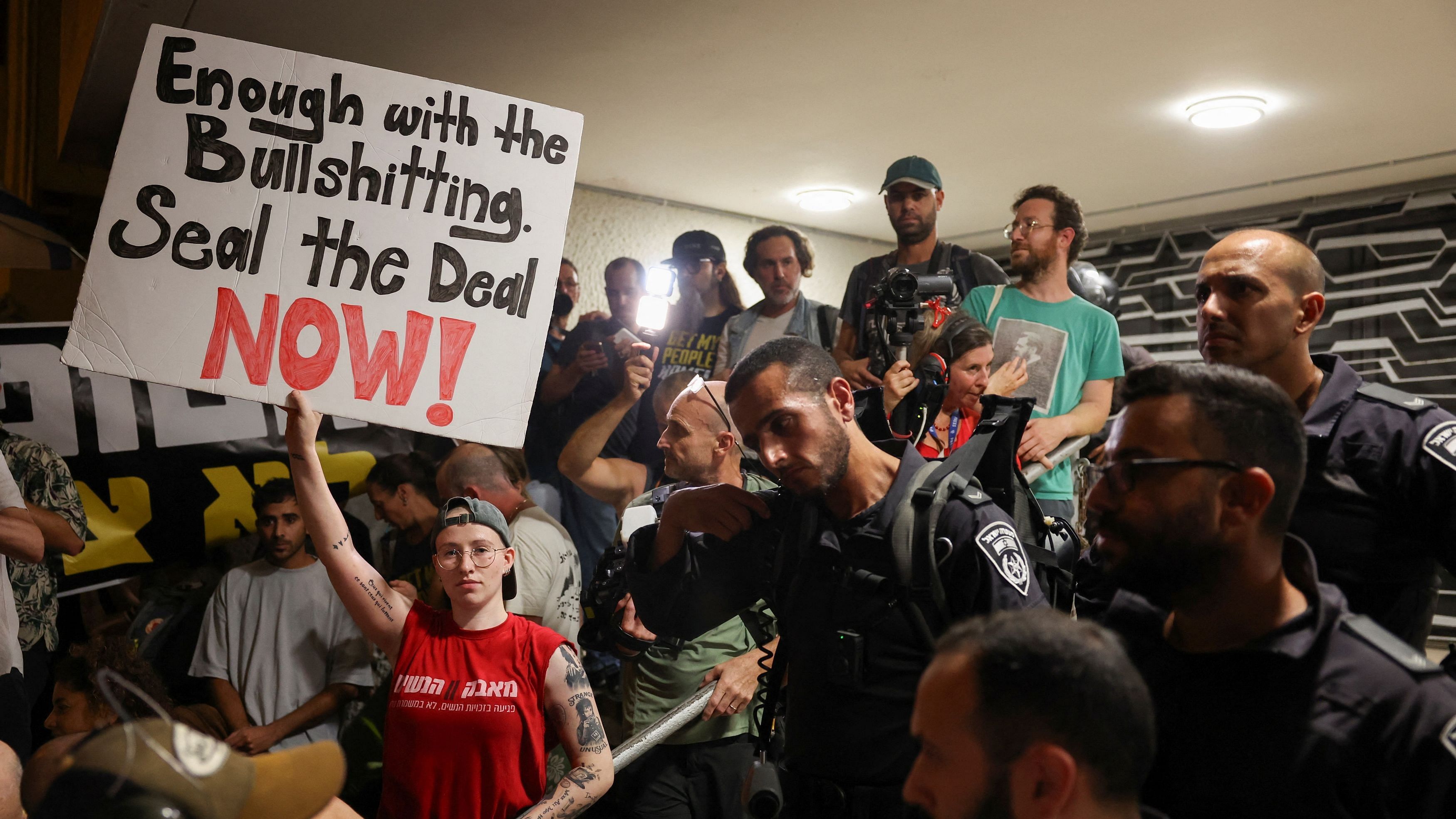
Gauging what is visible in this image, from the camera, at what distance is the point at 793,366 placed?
213 cm

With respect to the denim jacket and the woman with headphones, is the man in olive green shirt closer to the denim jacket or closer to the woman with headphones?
the woman with headphones

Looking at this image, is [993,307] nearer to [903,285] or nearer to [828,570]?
[903,285]

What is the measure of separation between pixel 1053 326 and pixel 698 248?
203 centimetres

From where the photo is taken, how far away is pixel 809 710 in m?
2.05

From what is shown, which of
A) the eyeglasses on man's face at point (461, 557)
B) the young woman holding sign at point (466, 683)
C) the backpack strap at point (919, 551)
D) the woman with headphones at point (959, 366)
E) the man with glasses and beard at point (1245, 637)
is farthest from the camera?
the woman with headphones at point (959, 366)

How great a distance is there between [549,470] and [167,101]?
9.19ft

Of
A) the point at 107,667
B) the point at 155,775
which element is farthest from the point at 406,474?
the point at 155,775

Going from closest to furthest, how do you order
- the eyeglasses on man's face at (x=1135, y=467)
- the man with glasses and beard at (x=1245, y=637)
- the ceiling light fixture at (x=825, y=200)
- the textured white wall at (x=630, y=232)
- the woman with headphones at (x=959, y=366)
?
the man with glasses and beard at (x=1245, y=637) < the eyeglasses on man's face at (x=1135, y=467) < the woman with headphones at (x=959, y=366) < the textured white wall at (x=630, y=232) < the ceiling light fixture at (x=825, y=200)

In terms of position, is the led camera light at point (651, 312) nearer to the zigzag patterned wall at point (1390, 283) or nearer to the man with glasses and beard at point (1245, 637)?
the man with glasses and beard at point (1245, 637)

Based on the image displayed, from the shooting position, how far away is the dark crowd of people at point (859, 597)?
120cm

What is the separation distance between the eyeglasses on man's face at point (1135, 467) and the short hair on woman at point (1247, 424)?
0.04ft

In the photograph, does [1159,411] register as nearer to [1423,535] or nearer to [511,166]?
[1423,535]

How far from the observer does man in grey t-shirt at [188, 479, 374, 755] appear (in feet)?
12.4

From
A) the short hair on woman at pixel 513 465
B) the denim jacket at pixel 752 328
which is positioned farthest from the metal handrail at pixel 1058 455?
the short hair on woman at pixel 513 465
